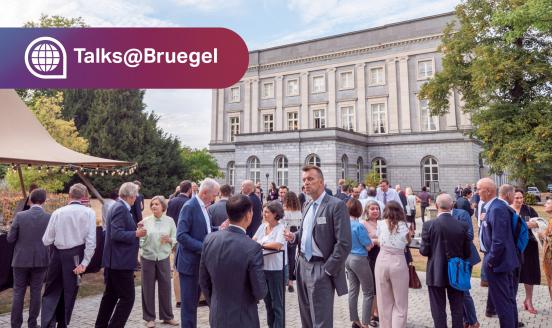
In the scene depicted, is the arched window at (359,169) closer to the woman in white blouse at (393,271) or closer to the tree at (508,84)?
the tree at (508,84)

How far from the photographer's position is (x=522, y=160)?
2023cm

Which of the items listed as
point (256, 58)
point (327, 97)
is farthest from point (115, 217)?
point (256, 58)

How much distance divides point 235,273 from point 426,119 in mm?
35134

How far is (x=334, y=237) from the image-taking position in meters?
A: 4.08

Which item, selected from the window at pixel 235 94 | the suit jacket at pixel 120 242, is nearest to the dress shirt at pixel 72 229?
the suit jacket at pixel 120 242

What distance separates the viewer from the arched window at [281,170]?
33766mm

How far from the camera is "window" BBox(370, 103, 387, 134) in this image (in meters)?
36.6

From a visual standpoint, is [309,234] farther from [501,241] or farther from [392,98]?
[392,98]

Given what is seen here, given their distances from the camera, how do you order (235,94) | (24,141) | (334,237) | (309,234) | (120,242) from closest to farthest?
(334,237) < (309,234) < (120,242) < (24,141) < (235,94)

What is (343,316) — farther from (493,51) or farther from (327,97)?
(327,97)

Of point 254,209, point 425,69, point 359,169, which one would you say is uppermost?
point 425,69

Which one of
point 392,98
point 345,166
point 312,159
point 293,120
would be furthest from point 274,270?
point 293,120

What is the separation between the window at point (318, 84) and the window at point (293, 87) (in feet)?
6.64

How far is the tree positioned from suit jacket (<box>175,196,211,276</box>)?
62.8ft
